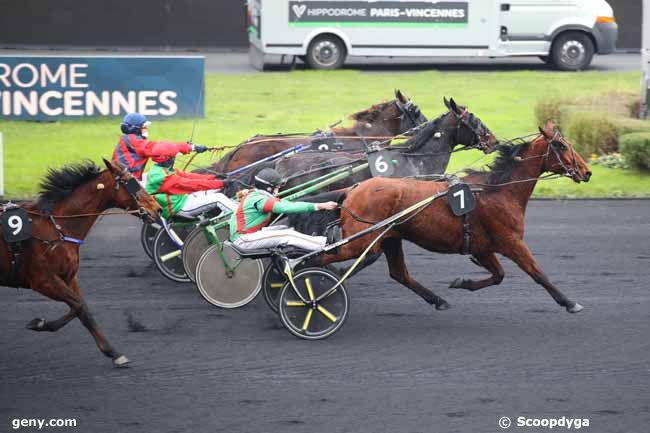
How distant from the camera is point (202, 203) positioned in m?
9.51

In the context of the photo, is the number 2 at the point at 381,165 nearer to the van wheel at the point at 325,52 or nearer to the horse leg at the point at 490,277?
the horse leg at the point at 490,277

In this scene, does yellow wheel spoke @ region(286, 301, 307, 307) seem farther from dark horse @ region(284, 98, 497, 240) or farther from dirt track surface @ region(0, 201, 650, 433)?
dark horse @ region(284, 98, 497, 240)

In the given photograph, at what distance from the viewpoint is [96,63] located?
56.6ft

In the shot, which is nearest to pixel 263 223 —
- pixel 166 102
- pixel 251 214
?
pixel 251 214

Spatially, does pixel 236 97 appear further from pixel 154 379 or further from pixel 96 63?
pixel 154 379

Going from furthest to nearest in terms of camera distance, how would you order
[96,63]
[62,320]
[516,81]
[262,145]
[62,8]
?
[62,8], [516,81], [96,63], [262,145], [62,320]

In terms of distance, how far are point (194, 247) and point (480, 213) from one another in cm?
268

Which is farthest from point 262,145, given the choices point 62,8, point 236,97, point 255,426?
point 62,8

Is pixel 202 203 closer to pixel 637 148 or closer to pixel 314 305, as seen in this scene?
pixel 314 305

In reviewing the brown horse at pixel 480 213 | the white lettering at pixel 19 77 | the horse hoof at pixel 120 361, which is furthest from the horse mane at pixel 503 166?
the white lettering at pixel 19 77

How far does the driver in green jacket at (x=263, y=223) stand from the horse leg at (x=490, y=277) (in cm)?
139

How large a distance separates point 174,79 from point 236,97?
3.04 meters

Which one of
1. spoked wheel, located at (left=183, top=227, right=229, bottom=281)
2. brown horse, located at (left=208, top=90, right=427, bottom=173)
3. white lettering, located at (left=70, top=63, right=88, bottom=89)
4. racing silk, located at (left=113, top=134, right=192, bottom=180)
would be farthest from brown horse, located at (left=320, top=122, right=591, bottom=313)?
white lettering, located at (left=70, top=63, right=88, bottom=89)

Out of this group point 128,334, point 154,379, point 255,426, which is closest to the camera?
point 255,426
